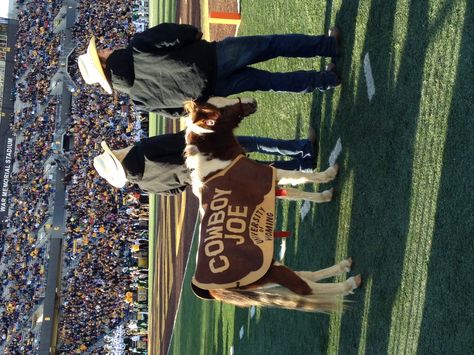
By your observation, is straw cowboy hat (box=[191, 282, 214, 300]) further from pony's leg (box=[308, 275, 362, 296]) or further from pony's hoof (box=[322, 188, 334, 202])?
pony's hoof (box=[322, 188, 334, 202])

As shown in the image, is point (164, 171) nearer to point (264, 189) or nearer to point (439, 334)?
point (264, 189)

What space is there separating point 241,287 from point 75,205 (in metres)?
16.6

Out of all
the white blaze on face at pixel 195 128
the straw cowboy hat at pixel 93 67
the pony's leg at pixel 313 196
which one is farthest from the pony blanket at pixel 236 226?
the straw cowboy hat at pixel 93 67

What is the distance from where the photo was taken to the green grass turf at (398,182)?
3.07 m

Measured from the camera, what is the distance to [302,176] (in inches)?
176

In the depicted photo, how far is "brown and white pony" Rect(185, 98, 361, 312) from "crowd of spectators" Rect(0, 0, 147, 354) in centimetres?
1312

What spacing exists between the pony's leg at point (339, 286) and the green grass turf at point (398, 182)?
0.09m

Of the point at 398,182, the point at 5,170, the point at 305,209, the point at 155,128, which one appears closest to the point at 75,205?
the point at 155,128

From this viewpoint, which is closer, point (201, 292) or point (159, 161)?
point (201, 292)

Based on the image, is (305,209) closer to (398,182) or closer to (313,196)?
(313,196)

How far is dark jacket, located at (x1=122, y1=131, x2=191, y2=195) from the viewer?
15.1 feet

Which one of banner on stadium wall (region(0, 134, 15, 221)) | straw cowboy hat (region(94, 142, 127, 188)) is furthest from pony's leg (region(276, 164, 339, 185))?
banner on stadium wall (region(0, 134, 15, 221))

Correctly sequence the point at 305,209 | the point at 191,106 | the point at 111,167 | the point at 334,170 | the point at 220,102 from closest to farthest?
the point at 191,106
the point at 220,102
the point at 111,167
the point at 334,170
the point at 305,209

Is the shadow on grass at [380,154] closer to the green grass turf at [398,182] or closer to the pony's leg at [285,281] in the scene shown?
the green grass turf at [398,182]
